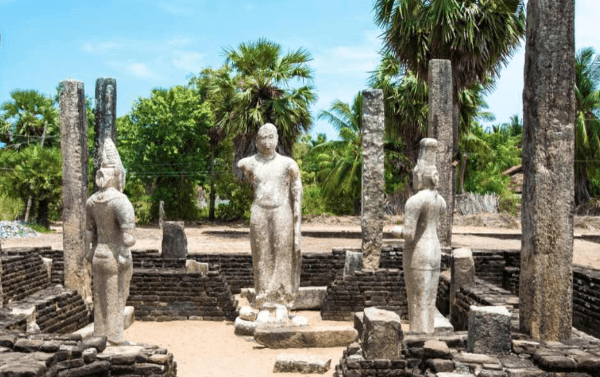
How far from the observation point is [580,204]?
1232 inches

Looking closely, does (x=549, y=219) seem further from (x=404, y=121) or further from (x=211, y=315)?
(x=404, y=121)

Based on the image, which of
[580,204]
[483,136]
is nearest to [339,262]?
[580,204]

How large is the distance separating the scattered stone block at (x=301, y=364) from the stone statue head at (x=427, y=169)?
203 centimetres

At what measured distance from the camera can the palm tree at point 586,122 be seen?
1246 inches

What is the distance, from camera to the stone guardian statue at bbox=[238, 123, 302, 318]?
25.8 ft

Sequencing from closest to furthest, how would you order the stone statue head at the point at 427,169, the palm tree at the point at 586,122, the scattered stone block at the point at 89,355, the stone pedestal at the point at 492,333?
the stone pedestal at the point at 492,333
the scattered stone block at the point at 89,355
the stone statue head at the point at 427,169
the palm tree at the point at 586,122

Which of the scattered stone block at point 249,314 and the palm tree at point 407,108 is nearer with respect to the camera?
the scattered stone block at point 249,314

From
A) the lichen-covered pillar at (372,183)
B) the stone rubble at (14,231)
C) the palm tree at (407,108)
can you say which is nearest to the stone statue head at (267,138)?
the lichen-covered pillar at (372,183)

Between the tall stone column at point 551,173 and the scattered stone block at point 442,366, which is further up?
the tall stone column at point 551,173

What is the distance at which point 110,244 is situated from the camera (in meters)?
6.31

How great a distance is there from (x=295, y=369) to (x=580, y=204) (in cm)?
2858

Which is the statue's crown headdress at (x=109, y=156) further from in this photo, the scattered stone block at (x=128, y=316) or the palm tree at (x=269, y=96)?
the palm tree at (x=269, y=96)

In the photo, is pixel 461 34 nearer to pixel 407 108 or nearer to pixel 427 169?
pixel 407 108

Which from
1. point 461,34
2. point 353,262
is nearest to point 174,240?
point 353,262
